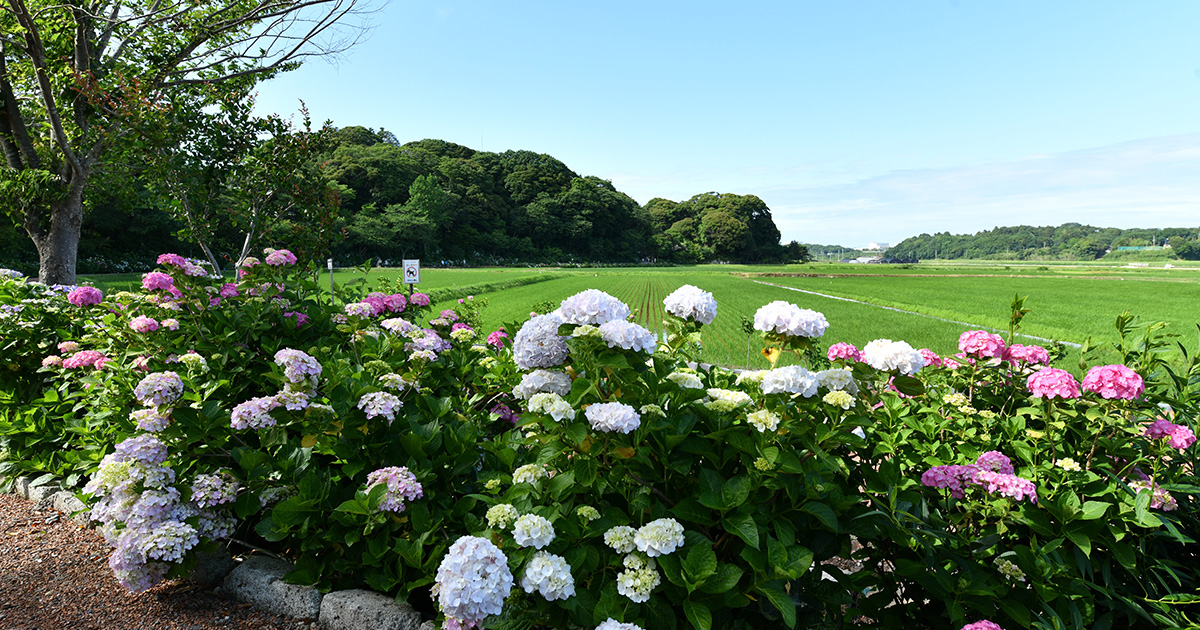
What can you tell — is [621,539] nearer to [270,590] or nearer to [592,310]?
[592,310]

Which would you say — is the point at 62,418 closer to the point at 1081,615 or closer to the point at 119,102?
the point at 1081,615

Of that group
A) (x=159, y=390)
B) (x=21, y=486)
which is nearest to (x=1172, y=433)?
(x=159, y=390)

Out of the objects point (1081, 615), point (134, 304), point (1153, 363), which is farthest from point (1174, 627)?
point (134, 304)

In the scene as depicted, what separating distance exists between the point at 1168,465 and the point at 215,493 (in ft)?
11.5

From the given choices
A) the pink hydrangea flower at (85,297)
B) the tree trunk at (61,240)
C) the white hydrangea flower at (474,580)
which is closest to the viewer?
the white hydrangea flower at (474,580)

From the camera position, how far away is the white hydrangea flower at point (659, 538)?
1.37 m

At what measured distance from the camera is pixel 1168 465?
1810 millimetres

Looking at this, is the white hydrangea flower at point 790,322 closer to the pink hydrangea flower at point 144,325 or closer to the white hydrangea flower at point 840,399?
the white hydrangea flower at point 840,399

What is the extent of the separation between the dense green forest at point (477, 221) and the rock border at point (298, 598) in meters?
28.3

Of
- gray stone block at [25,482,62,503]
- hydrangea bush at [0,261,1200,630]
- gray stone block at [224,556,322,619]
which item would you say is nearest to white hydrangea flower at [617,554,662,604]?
hydrangea bush at [0,261,1200,630]

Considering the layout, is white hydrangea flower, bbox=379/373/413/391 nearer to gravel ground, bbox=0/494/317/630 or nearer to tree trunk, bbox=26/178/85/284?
gravel ground, bbox=0/494/317/630

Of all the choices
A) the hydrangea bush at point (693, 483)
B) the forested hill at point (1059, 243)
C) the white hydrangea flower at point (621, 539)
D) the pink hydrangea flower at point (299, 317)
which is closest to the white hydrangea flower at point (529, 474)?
the hydrangea bush at point (693, 483)

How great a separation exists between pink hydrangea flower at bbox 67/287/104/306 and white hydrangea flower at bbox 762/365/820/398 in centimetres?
456

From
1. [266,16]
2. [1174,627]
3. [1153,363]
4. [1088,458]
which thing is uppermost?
[266,16]
